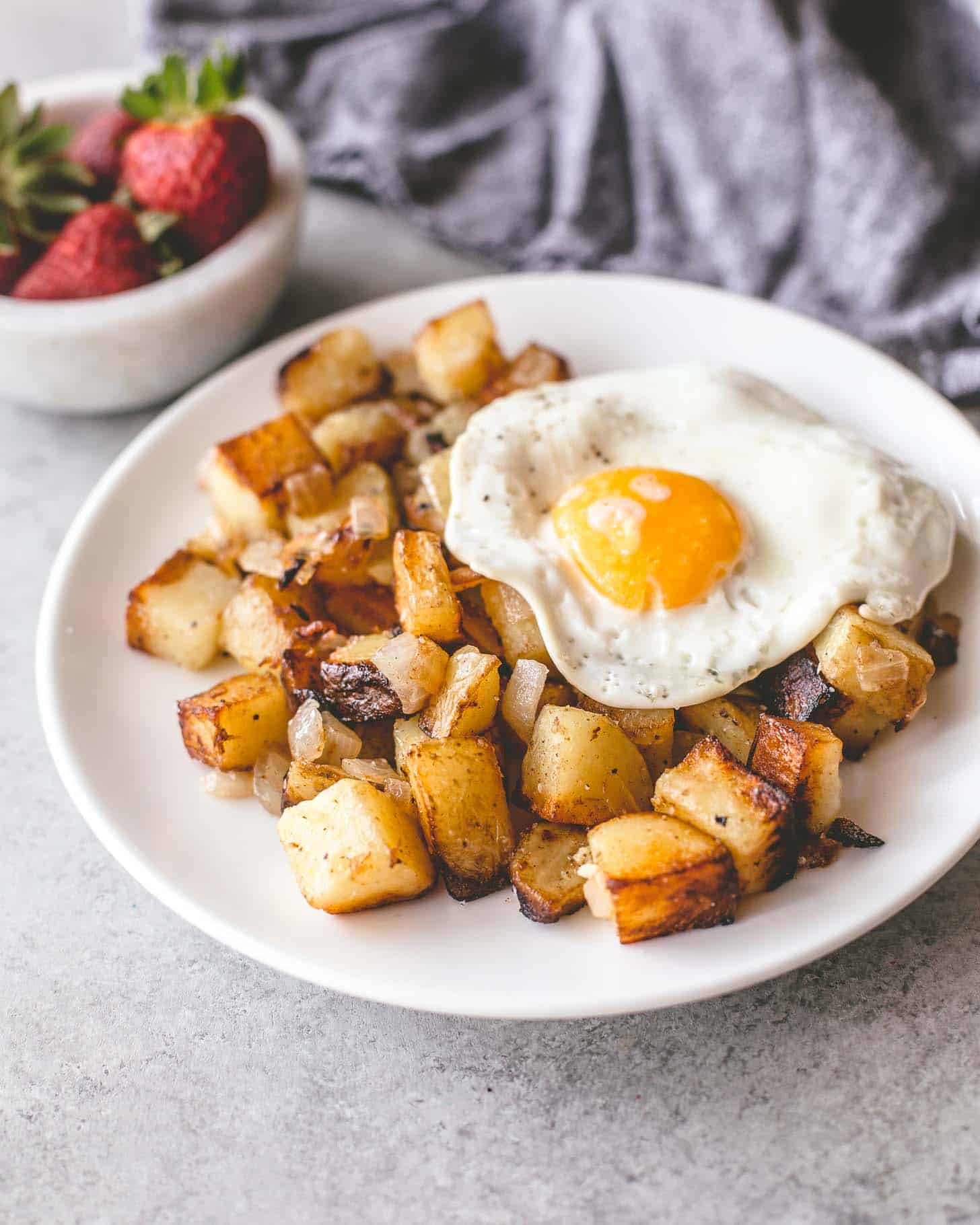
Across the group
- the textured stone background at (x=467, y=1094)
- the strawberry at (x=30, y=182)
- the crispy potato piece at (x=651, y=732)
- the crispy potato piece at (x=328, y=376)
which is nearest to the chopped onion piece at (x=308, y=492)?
the crispy potato piece at (x=328, y=376)

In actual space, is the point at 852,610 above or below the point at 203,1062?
above

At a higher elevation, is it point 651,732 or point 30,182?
point 30,182

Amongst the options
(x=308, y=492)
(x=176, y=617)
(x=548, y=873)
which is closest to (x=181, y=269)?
(x=308, y=492)

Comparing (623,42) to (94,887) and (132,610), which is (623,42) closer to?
(132,610)

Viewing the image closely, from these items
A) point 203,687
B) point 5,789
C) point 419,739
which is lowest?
point 5,789

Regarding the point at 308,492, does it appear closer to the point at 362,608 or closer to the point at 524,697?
the point at 362,608

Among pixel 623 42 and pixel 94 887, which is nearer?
pixel 94 887

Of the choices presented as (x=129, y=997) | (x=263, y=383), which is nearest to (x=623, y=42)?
(x=263, y=383)
